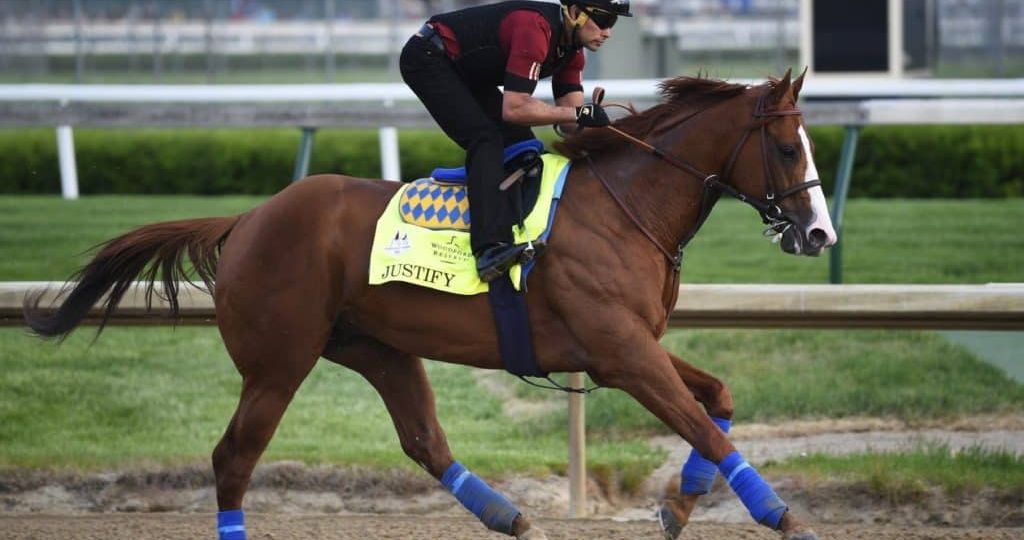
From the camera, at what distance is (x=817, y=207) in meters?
4.74

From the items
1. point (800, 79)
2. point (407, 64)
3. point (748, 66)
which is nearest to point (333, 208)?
point (407, 64)

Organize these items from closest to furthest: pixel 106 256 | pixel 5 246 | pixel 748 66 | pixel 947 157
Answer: pixel 106 256 → pixel 5 246 → pixel 947 157 → pixel 748 66

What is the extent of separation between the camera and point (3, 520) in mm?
5996

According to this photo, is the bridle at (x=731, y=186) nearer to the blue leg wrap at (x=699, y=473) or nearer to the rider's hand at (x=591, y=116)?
the rider's hand at (x=591, y=116)

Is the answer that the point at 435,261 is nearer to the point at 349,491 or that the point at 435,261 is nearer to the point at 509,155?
the point at 509,155

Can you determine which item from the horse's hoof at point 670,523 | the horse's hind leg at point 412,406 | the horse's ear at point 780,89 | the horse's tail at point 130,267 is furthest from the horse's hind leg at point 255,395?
the horse's ear at point 780,89

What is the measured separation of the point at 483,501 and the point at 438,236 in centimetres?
94

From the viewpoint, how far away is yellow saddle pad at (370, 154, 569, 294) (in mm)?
4949

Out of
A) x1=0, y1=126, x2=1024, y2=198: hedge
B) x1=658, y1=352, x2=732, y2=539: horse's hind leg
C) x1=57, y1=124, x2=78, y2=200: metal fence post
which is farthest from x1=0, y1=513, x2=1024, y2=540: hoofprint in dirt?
x1=0, y1=126, x2=1024, y2=198: hedge

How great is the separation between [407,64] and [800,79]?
4.35 ft

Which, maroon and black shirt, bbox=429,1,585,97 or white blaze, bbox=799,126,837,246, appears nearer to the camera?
white blaze, bbox=799,126,837,246

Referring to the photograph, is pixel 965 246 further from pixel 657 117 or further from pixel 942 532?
pixel 657 117

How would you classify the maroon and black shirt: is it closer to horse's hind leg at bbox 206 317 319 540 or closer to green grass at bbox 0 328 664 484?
horse's hind leg at bbox 206 317 319 540

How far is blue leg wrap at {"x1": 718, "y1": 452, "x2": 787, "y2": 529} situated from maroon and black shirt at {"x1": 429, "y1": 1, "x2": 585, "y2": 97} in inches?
53.4
